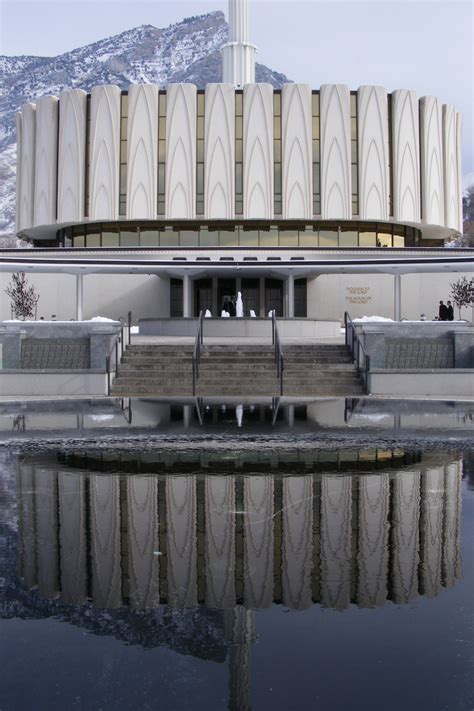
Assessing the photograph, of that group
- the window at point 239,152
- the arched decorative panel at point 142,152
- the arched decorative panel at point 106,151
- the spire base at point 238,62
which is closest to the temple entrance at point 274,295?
the window at point 239,152

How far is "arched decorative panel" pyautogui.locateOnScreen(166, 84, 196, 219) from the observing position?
159ft

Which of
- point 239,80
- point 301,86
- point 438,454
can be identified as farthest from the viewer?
point 239,80

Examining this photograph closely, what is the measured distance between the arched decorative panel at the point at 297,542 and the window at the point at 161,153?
4161 centimetres

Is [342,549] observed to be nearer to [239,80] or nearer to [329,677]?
[329,677]

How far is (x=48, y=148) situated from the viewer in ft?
169

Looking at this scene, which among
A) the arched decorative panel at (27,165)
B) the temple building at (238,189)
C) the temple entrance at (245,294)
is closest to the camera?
the temple building at (238,189)

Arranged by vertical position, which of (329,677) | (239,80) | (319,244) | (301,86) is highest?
(239,80)

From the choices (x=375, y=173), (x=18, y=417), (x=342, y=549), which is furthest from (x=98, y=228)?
(x=342, y=549)

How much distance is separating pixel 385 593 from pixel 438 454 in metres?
6.06

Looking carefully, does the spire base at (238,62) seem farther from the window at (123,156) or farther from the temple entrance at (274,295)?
the temple entrance at (274,295)

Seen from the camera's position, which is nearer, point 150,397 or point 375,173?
point 150,397

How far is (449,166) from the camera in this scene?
54.8 meters

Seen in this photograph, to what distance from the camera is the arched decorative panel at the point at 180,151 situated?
48.5 m

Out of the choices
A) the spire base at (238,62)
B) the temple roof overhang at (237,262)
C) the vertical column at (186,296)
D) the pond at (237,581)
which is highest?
the spire base at (238,62)
